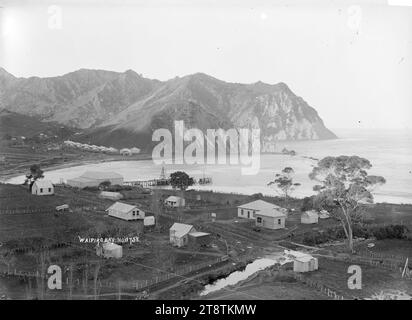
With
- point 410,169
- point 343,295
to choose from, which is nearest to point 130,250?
point 343,295

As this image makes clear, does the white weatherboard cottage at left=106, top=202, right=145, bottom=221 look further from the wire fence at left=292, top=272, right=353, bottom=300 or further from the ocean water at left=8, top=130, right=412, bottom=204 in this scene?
the wire fence at left=292, top=272, right=353, bottom=300

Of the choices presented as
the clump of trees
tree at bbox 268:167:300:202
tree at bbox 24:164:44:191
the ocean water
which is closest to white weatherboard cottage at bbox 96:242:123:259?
the ocean water

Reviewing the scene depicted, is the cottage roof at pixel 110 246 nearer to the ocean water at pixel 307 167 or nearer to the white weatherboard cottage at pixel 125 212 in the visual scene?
the white weatherboard cottage at pixel 125 212

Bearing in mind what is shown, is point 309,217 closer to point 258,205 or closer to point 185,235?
point 258,205

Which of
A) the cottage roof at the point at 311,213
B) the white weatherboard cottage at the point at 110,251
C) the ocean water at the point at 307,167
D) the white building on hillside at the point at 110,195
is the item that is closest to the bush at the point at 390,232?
the ocean water at the point at 307,167

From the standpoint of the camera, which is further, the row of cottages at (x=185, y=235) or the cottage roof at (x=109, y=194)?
the cottage roof at (x=109, y=194)

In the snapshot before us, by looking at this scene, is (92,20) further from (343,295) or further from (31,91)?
(343,295)
